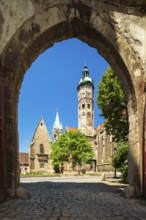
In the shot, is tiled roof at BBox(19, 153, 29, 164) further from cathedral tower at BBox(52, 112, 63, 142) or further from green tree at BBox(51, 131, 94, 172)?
cathedral tower at BBox(52, 112, 63, 142)

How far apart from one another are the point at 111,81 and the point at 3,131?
921cm

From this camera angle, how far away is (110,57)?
634cm

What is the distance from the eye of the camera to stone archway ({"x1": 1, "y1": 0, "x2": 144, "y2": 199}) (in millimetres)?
5312

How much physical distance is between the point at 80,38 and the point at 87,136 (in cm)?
5721

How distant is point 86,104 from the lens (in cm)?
6638

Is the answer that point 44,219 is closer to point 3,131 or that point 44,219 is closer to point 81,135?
point 3,131

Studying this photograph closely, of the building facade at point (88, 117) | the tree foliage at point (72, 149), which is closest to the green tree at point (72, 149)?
the tree foliage at point (72, 149)

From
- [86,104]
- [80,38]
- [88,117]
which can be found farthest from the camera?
[86,104]

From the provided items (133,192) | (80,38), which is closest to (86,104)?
(80,38)

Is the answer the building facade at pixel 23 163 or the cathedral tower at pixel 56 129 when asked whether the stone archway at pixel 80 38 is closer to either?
the building facade at pixel 23 163

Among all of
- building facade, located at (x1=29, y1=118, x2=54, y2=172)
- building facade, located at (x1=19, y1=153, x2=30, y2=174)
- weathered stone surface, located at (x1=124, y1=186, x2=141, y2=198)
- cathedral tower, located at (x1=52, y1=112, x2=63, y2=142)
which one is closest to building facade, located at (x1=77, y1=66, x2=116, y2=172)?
cathedral tower, located at (x1=52, y1=112, x2=63, y2=142)

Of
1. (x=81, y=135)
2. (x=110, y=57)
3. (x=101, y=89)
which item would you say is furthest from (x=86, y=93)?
(x=110, y=57)

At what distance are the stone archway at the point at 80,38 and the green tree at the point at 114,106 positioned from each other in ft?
20.2

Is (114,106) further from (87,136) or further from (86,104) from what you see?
(86,104)
